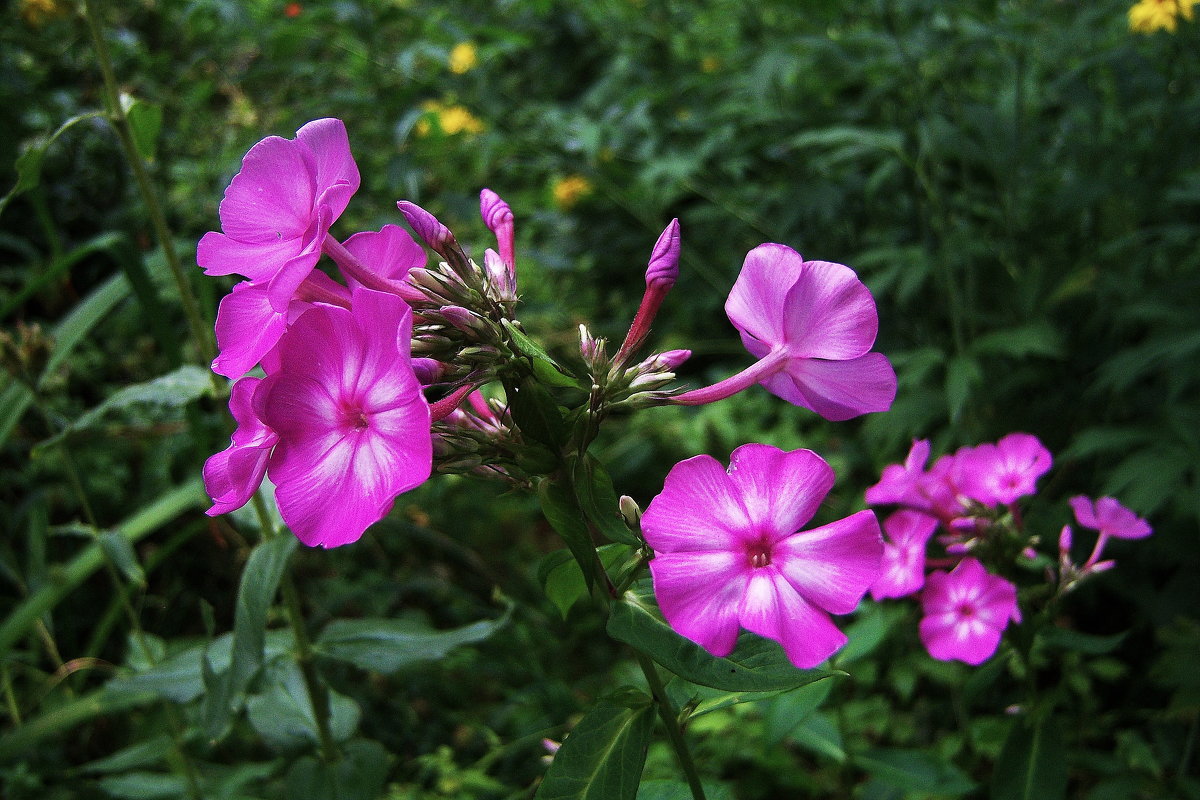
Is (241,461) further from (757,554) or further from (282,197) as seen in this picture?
(757,554)

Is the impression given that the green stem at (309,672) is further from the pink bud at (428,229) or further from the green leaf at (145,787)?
the pink bud at (428,229)

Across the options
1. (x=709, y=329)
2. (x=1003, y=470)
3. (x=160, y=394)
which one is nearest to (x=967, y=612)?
(x=1003, y=470)

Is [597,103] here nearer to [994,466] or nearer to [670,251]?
[994,466]

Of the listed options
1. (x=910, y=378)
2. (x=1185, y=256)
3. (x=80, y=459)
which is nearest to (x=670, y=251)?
(x=910, y=378)

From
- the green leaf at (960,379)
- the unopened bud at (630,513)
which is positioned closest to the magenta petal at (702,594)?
the unopened bud at (630,513)

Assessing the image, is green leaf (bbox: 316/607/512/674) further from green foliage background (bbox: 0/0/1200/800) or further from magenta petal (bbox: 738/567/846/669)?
magenta petal (bbox: 738/567/846/669)

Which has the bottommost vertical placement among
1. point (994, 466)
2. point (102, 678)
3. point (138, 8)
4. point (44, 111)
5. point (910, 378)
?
point (102, 678)

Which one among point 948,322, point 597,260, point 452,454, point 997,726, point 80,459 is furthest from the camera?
point 597,260
